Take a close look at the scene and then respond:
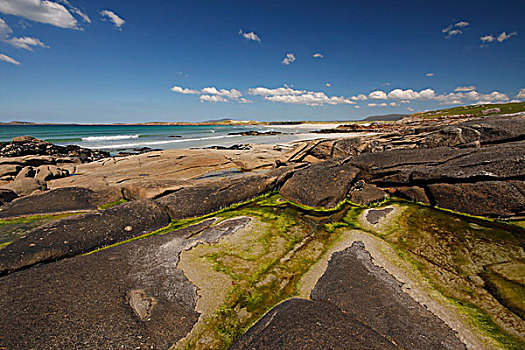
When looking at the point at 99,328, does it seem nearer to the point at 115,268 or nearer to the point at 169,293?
the point at 169,293

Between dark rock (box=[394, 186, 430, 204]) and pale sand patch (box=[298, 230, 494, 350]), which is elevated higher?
dark rock (box=[394, 186, 430, 204])

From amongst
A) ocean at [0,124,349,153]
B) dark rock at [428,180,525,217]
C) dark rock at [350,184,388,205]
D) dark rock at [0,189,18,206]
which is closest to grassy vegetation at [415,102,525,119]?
ocean at [0,124,349,153]

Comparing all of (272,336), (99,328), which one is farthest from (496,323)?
(99,328)

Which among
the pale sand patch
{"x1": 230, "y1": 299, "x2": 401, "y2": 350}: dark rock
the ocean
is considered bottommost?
the pale sand patch

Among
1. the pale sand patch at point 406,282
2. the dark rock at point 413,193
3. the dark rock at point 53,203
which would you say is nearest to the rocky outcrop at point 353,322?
the pale sand patch at point 406,282

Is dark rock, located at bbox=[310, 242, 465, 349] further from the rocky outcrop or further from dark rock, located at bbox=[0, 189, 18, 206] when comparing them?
dark rock, located at bbox=[0, 189, 18, 206]
